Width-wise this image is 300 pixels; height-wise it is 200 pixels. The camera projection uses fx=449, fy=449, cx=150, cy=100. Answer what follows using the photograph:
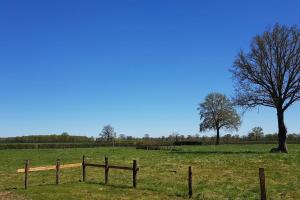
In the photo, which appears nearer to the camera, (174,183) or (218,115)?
(174,183)

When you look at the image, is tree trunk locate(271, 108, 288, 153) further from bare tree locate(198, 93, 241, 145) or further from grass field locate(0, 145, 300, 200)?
bare tree locate(198, 93, 241, 145)

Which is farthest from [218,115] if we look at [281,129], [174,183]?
[174,183]

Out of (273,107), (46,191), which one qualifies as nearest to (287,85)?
(273,107)

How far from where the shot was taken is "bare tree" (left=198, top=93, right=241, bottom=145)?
119m

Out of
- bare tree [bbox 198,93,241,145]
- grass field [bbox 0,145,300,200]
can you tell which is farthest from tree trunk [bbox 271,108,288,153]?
bare tree [bbox 198,93,241,145]

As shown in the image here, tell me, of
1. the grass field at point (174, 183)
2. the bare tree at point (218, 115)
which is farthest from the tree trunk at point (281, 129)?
the bare tree at point (218, 115)

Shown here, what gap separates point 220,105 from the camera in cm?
12094

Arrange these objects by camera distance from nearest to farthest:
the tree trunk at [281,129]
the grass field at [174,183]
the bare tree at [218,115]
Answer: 1. the grass field at [174,183]
2. the tree trunk at [281,129]
3. the bare tree at [218,115]

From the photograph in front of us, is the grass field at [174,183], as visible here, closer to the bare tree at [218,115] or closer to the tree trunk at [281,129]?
the tree trunk at [281,129]

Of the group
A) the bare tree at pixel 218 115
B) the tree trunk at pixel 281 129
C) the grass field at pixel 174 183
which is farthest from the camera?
the bare tree at pixel 218 115

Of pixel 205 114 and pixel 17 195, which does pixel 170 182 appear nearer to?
pixel 17 195

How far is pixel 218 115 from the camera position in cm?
11988

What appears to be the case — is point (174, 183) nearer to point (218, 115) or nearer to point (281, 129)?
point (281, 129)

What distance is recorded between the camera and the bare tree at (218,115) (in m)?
119
